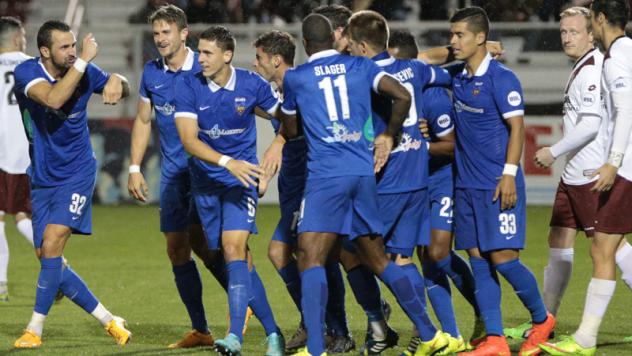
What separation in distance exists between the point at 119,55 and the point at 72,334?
41.4 ft

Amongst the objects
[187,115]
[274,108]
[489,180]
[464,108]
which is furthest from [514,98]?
[187,115]

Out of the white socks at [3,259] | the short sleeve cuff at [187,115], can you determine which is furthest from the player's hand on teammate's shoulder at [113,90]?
the white socks at [3,259]

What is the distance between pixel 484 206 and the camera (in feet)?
23.0

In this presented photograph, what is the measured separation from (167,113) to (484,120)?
2.26 metres

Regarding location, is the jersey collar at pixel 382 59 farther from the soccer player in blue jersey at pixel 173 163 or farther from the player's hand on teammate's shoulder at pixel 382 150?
the soccer player in blue jersey at pixel 173 163

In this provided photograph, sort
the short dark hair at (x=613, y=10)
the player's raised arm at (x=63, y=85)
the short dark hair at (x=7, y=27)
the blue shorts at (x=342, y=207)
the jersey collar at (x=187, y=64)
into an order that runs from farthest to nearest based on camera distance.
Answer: the short dark hair at (x=7, y=27), the jersey collar at (x=187, y=64), the player's raised arm at (x=63, y=85), the short dark hair at (x=613, y=10), the blue shorts at (x=342, y=207)

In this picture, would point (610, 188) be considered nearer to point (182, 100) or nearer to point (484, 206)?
point (484, 206)

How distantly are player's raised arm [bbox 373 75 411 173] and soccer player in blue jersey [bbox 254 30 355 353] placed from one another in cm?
88

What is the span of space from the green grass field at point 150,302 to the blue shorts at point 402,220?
0.78 m

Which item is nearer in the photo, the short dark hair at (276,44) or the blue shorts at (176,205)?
the short dark hair at (276,44)

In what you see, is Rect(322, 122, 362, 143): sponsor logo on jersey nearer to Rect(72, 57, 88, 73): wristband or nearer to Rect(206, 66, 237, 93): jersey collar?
Rect(206, 66, 237, 93): jersey collar

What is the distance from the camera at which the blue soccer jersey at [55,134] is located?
7.83 m

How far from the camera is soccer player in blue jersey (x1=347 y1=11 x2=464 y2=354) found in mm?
7004

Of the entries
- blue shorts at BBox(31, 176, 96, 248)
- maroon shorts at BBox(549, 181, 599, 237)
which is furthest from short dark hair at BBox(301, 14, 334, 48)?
maroon shorts at BBox(549, 181, 599, 237)
